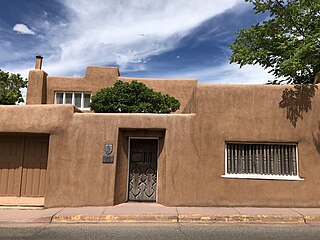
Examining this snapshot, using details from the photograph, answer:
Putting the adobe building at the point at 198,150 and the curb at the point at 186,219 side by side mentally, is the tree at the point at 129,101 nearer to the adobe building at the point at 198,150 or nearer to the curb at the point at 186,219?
the adobe building at the point at 198,150

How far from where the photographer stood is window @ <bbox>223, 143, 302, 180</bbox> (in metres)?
8.25

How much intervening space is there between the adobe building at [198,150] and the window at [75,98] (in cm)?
805

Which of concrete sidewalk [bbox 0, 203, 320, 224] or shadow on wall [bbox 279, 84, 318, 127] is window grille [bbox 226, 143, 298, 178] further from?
concrete sidewalk [bbox 0, 203, 320, 224]

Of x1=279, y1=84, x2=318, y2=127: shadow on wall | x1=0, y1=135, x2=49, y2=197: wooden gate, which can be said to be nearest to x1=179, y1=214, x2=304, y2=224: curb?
x1=279, y1=84, x2=318, y2=127: shadow on wall

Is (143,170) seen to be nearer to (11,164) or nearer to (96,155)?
(96,155)

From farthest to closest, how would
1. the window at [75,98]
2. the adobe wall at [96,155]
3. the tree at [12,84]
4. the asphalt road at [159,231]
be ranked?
1. the tree at [12,84]
2. the window at [75,98]
3. the adobe wall at [96,155]
4. the asphalt road at [159,231]

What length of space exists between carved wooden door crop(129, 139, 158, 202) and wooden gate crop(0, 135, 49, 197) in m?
2.80

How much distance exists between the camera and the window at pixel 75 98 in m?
16.6

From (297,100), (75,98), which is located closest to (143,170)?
(297,100)

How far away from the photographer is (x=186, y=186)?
8.19 m

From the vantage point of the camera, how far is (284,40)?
36.9 ft

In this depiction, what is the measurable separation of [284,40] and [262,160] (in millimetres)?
5636

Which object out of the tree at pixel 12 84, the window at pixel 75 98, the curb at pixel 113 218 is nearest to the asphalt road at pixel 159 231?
the curb at pixel 113 218

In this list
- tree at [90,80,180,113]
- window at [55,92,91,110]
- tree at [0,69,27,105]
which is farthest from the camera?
tree at [0,69,27,105]
